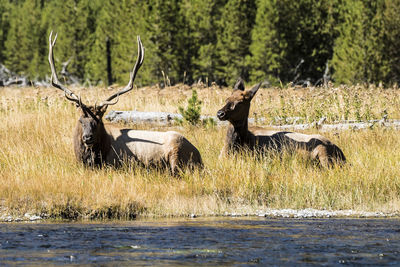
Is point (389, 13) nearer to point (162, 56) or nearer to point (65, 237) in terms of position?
point (162, 56)

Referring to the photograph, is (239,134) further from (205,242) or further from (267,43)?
(267,43)

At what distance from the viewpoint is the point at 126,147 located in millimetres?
12344

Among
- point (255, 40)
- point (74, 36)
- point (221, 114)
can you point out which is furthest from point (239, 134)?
point (74, 36)

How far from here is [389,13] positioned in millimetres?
39969

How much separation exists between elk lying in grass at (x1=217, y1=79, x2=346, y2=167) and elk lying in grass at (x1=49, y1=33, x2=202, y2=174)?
2.69 feet

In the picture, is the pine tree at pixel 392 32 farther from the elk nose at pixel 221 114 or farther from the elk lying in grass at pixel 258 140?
the elk nose at pixel 221 114

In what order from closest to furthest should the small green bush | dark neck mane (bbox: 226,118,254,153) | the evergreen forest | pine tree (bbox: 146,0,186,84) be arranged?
dark neck mane (bbox: 226,118,254,153) → the small green bush → the evergreen forest → pine tree (bbox: 146,0,186,84)

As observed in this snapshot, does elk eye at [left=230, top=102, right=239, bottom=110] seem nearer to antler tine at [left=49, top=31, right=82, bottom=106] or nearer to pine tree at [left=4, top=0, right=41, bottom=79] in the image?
antler tine at [left=49, top=31, right=82, bottom=106]

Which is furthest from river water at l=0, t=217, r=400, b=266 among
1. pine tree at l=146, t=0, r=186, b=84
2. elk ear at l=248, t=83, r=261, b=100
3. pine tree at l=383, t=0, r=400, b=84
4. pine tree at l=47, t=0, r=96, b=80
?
pine tree at l=47, t=0, r=96, b=80

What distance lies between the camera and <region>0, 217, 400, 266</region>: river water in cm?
648

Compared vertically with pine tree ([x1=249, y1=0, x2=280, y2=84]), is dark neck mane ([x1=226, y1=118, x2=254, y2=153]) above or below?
below

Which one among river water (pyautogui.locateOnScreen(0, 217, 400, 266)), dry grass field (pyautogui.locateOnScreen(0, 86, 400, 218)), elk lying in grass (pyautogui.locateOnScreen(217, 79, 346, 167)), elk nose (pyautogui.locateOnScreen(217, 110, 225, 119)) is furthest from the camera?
elk lying in grass (pyautogui.locateOnScreen(217, 79, 346, 167))

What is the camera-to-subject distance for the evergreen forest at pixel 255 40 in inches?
1484

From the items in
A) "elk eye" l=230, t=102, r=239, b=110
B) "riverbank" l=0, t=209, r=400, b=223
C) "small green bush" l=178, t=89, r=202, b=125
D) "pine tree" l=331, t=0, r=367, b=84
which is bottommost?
"riverbank" l=0, t=209, r=400, b=223
